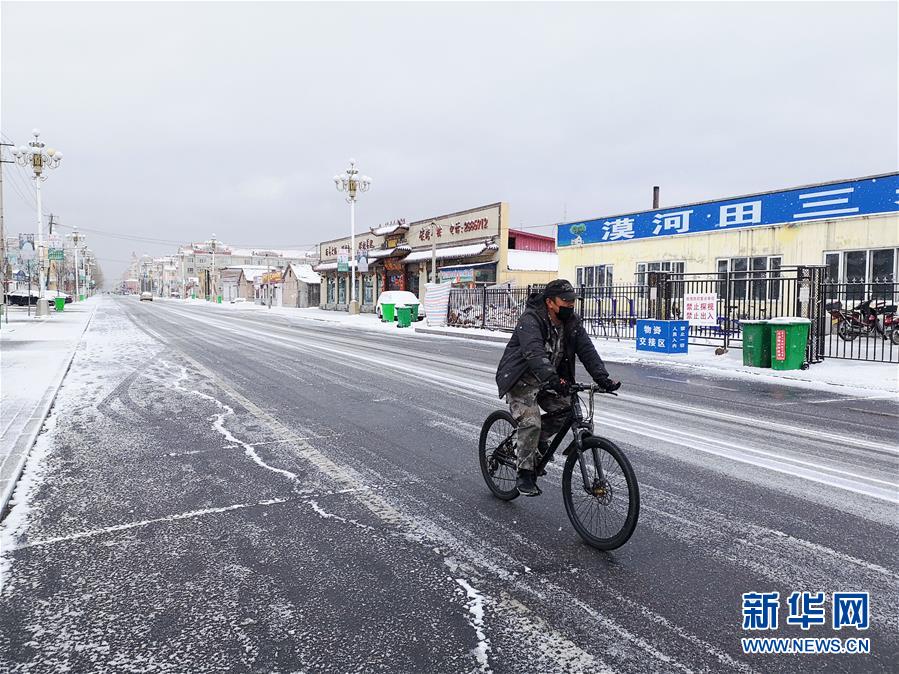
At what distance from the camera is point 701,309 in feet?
55.1

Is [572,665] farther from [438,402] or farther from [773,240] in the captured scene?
[773,240]

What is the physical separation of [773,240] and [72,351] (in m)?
23.1

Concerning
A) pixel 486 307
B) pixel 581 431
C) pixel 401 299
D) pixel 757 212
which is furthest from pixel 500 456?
pixel 401 299

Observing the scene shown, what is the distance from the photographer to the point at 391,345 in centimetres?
1938

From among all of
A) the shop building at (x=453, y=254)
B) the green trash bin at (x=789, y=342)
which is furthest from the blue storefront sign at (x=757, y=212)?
the green trash bin at (x=789, y=342)

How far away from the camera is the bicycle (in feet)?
12.4

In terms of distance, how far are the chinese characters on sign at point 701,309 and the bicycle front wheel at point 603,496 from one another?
13.6m

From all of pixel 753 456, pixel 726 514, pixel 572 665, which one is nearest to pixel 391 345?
pixel 753 456

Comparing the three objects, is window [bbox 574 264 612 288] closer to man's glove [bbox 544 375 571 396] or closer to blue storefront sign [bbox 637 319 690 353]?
blue storefront sign [bbox 637 319 690 353]

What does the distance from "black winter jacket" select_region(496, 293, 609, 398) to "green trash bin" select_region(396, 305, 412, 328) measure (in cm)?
2609

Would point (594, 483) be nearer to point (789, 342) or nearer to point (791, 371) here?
point (791, 371)

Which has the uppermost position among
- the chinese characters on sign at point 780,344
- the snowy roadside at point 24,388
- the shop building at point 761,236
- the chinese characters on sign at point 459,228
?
the chinese characters on sign at point 459,228

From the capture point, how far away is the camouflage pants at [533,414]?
4.39 metres

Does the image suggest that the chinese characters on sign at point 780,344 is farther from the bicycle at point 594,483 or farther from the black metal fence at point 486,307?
the black metal fence at point 486,307
